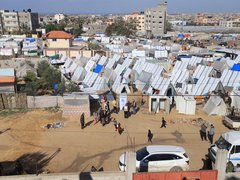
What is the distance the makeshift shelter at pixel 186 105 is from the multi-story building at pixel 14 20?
77.8 meters

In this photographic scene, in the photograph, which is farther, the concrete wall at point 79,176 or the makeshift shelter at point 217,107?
the makeshift shelter at point 217,107

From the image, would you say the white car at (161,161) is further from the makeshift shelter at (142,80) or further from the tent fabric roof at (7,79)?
the makeshift shelter at (142,80)

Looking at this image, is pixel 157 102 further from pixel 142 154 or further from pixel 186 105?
pixel 142 154

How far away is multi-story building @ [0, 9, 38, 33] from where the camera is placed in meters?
86.5

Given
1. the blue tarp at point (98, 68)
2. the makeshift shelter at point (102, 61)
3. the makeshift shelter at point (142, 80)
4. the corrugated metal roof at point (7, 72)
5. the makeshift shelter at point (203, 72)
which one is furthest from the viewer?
the makeshift shelter at point (102, 61)

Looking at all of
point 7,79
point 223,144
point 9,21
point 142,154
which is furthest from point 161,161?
point 9,21

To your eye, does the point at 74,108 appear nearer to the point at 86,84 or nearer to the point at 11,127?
the point at 11,127

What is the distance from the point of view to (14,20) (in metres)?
88.3

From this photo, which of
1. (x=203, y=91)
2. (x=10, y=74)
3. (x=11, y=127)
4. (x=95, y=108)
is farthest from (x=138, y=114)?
(x=10, y=74)

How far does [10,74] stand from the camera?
22.6 m

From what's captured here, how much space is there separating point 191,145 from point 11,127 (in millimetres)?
10388

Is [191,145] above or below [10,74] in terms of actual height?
below

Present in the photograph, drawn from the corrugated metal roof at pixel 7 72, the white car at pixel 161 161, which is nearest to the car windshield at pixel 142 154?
the white car at pixel 161 161

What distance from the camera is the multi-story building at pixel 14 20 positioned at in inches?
3406
